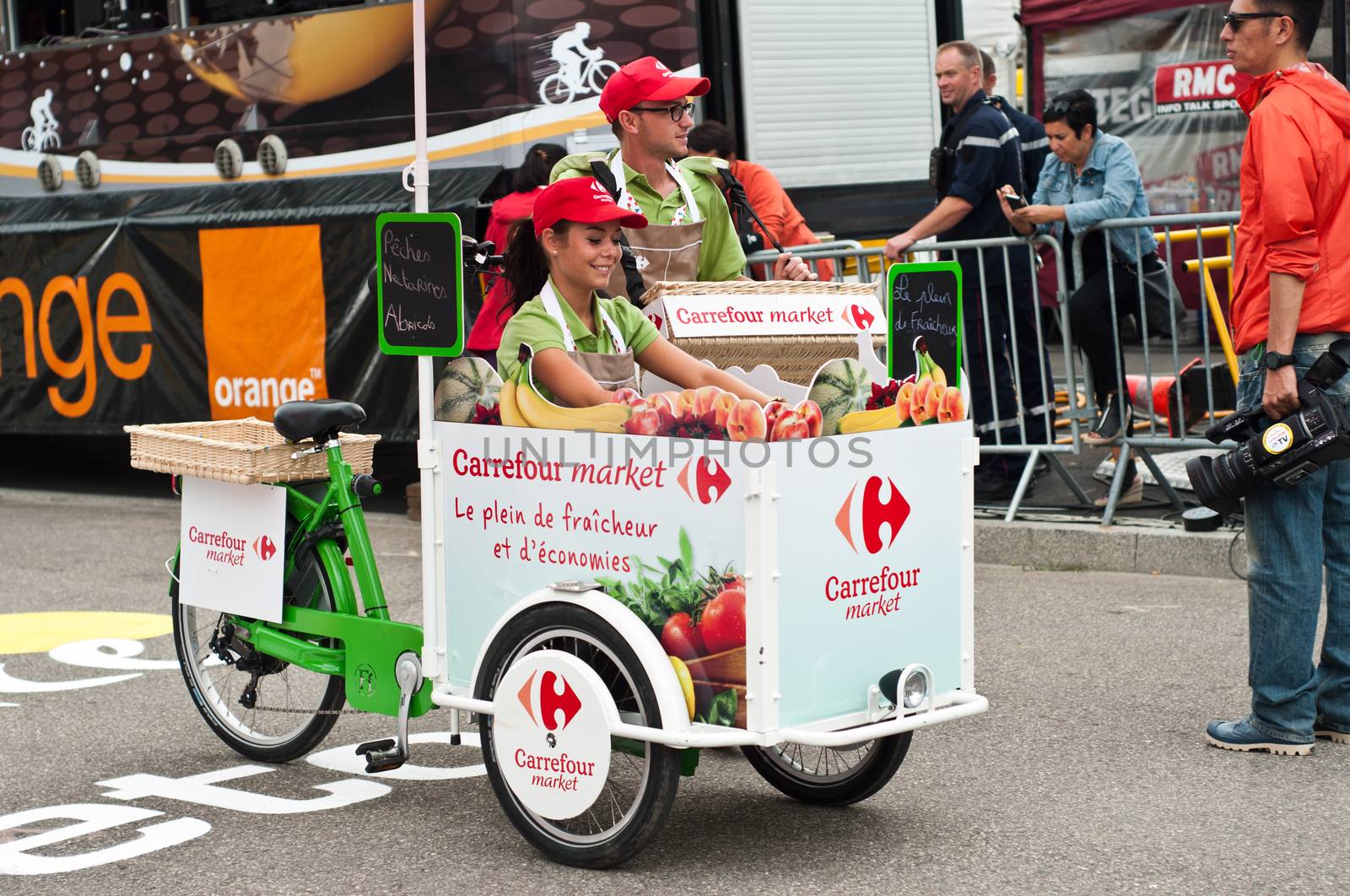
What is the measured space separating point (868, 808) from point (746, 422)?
4.55 feet

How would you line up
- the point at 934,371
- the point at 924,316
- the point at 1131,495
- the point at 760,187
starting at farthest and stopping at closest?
the point at 760,187, the point at 1131,495, the point at 924,316, the point at 934,371

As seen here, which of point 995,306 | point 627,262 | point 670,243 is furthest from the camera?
point 995,306

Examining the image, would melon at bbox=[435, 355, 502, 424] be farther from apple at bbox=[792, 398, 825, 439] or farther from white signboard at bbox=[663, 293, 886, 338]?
apple at bbox=[792, 398, 825, 439]

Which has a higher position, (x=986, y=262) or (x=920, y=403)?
(x=986, y=262)

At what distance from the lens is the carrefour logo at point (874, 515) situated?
13.7 ft

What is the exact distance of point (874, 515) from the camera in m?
4.25

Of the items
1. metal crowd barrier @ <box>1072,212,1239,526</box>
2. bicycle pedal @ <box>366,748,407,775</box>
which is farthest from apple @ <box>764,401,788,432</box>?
metal crowd barrier @ <box>1072,212,1239,526</box>

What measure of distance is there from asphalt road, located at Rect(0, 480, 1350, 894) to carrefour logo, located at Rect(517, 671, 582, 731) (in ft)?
1.26

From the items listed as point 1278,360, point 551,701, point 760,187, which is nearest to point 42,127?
point 760,187

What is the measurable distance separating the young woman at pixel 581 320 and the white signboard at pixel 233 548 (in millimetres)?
1031

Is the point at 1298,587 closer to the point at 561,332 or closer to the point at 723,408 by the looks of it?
the point at 723,408

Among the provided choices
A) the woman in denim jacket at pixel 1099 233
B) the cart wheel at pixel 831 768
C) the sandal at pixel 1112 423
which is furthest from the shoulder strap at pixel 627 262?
the sandal at pixel 1112 423

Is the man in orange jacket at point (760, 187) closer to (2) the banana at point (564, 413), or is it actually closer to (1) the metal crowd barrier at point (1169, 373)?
(1) the metal crowd barrier at point (1169, 373)

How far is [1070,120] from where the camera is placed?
8.42 meters
